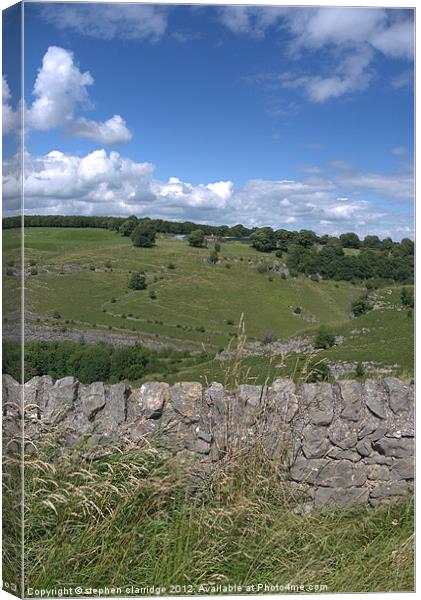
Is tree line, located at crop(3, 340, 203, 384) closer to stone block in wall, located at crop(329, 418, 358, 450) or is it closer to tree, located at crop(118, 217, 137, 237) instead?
tree, located at crop(118, 217, 137, 237)

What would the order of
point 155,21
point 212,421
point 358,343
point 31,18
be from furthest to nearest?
point 358,343 < point 212,421 < point 155,21 < point 31,18

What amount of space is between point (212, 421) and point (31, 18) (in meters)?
2.86

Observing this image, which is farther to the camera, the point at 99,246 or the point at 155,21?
the point at 99,246

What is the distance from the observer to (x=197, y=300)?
16.3ft

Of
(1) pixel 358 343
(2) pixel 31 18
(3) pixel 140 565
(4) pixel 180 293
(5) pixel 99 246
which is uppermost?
(2) pixel 31 18

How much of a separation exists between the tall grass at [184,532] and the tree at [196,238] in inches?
59.7

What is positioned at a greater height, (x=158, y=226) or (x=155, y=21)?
(x=155, y=21)

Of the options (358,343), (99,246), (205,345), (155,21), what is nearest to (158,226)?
(99,246)

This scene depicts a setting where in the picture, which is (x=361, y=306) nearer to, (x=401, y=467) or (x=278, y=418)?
(x=278, y=418)

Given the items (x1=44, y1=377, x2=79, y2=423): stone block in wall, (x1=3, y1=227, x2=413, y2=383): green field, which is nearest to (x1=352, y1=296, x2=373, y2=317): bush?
(x1=3, y1=227, x2=413, y2=383): green field

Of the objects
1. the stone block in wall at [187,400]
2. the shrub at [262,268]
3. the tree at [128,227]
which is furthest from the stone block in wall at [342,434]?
the tree at [128,227]

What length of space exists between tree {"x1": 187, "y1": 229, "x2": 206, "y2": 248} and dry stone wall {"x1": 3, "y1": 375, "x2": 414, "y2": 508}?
103cm

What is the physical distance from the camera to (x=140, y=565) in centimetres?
437

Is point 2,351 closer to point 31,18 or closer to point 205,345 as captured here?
point 205,345
